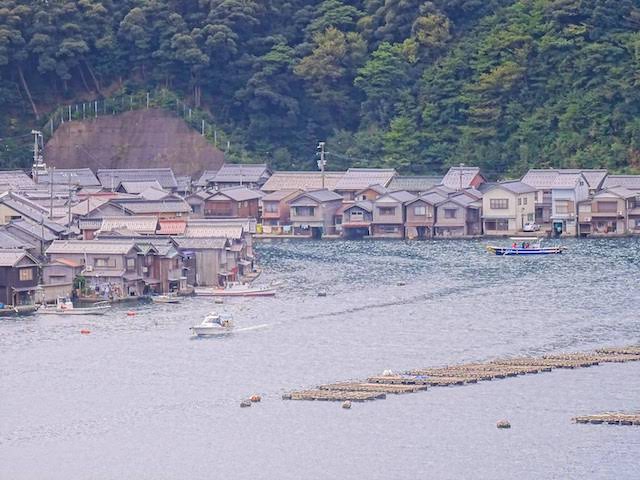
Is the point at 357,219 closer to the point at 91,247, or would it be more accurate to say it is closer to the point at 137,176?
the point at 137,176

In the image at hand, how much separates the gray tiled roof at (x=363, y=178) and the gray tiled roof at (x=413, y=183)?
0.37 m

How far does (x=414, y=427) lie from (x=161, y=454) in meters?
4.62

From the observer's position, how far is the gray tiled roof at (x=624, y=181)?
61.2m

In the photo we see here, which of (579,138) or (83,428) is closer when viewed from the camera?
(83,428)

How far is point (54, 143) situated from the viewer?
71312mm

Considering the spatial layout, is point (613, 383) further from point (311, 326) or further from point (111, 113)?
point (111, 113)

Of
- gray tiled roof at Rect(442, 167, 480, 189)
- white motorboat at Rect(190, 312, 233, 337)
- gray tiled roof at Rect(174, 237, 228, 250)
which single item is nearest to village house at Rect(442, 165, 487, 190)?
gray tiled roof at Rect(442, 167, 480, 189)

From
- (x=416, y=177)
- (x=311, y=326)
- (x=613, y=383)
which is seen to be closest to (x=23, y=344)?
(x=311, y=326)

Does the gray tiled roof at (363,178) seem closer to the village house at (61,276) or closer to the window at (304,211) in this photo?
the window at (304,211)

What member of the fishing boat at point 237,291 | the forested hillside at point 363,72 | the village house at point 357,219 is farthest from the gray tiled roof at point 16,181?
the fishing boat at point 237,291

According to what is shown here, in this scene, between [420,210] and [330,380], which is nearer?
[330,380]

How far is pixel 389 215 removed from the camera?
6175 cm

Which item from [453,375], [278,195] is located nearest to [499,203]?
[278,195]

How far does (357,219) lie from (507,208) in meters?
5.34
